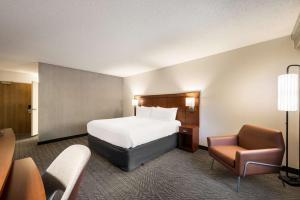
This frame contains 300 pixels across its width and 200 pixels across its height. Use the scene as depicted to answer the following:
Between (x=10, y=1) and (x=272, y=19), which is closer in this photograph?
(x=10, y=1)

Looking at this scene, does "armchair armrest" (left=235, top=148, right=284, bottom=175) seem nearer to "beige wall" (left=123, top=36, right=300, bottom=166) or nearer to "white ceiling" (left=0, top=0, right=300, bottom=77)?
"beige wall" (left=123, top=36, right=300, bottom=166)

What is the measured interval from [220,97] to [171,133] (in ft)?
5.11

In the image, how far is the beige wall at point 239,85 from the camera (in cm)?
257

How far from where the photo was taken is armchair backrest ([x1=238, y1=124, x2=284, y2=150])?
2.06m

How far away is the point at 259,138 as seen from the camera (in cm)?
231

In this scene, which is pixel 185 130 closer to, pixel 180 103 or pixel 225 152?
pixel 180 103

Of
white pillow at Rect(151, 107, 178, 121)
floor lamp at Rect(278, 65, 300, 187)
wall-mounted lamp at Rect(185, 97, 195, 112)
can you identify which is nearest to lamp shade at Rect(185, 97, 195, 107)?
wall-mounted lamp at Rect(185, 97, 195, 112)

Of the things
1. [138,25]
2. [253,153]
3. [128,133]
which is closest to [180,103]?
[128,133]

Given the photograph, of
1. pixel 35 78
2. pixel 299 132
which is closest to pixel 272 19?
pixel 299 132

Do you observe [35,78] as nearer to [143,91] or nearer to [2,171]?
[143,91]

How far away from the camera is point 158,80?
15.9 ft

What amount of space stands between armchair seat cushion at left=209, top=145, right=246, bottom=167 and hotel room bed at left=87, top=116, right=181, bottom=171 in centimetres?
113

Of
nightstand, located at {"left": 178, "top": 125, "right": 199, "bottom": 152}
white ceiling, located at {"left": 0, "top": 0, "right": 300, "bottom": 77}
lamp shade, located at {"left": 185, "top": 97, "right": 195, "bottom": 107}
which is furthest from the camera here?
lamp shade, located at {"left": 185, "top": 97, "right": 195, "bottom": 107}

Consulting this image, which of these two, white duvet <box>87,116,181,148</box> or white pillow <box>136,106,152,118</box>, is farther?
white pillow <box>136,106,152,118</box>
